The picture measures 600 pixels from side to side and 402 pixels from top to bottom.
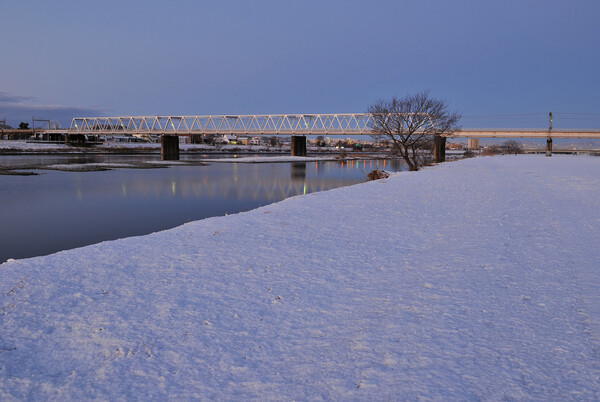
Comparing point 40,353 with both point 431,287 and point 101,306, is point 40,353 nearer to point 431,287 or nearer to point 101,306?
point 101,306

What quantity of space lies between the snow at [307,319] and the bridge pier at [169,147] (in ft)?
309

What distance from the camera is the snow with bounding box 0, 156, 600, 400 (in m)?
3.99

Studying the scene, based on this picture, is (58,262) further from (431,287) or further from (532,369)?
(532,369)

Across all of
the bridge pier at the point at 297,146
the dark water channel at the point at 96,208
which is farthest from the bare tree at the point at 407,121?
the bridge pier at the point at 297,146

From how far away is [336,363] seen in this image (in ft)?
14.0

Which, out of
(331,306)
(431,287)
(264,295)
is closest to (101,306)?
(264,295)

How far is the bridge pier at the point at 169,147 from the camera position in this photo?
9844 centimetres

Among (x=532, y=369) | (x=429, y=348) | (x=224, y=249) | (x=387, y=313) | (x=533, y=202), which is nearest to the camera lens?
(x=532, y=369)

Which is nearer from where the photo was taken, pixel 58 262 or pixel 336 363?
pixel 336 363

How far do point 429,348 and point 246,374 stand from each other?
2.08 metres

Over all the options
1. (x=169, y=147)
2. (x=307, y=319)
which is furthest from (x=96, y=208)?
(x=169, y=147)

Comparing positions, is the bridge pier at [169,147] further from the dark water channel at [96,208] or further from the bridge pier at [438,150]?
the dark water channel at [96,208]

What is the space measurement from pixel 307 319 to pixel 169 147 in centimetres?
10278

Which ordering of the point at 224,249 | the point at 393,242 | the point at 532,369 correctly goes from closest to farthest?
the point at 532,369 → the point at 224,249 → the point at 393,242
